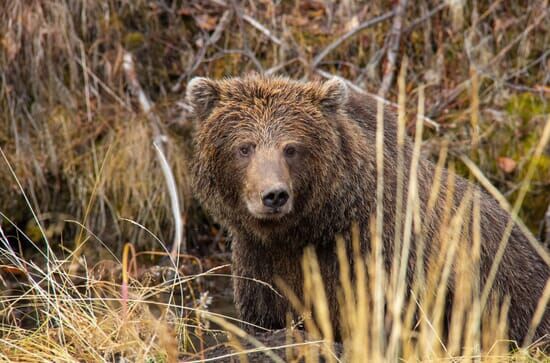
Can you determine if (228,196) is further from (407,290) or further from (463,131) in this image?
(463,131)

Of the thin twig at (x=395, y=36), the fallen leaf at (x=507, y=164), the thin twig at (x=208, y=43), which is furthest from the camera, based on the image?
the thin twig at (x=208, y=43)

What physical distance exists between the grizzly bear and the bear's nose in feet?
0.26

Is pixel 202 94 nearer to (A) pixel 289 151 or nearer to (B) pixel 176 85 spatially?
(A) pixel 289 151

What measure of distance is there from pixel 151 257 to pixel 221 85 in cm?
292

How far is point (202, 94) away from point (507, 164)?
3355 mm

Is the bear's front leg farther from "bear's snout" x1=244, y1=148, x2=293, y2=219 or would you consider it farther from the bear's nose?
the bear's nose

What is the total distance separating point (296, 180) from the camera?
5.08m

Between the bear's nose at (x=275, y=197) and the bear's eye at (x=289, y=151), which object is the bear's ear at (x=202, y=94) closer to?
the bear's eye at (x=289, y=151)

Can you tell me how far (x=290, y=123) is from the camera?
5168 millimetres

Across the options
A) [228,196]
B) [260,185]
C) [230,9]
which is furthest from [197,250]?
[260,185]

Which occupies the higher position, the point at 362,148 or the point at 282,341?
the point at 362,148

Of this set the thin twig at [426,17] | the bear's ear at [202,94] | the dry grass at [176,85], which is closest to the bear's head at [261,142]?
the bear's ear at [202,94]

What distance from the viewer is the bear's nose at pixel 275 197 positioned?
4734 mm

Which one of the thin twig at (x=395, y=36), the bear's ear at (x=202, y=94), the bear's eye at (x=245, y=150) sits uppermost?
the thin twig at (x=395, y=36)
